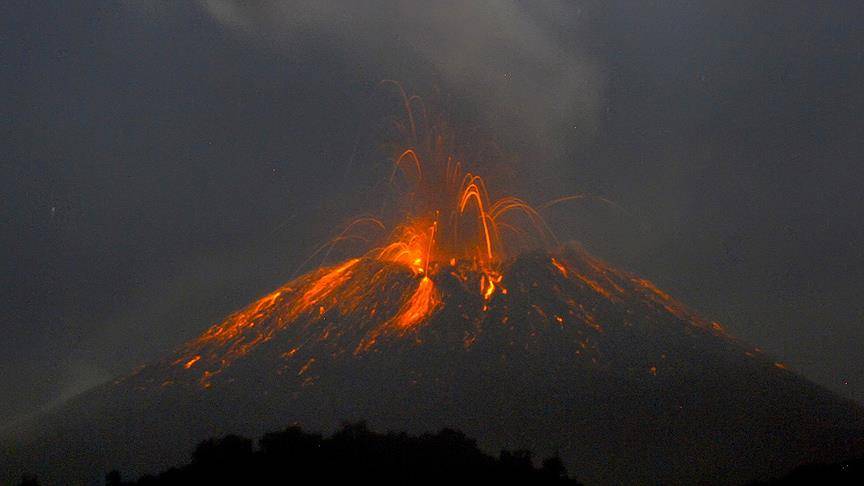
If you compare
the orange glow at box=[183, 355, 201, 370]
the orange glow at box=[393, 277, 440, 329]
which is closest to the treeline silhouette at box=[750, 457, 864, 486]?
the orange glow at box=[393, 277, 440, 329]

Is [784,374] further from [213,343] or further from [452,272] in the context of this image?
[213,343]

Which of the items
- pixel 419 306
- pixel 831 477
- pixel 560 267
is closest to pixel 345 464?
pixel 831 477

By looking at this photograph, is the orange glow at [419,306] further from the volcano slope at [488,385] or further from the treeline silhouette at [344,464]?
the treeline silhouette at [344,464]

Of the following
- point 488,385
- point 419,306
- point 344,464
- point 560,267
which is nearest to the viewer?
point 344,464

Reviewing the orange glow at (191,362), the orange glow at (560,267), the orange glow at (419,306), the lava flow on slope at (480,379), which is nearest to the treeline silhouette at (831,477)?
the lava flow on slope at (480,379)

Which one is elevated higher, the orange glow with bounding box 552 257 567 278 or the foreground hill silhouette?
the orange glow with bounding box 552 257 567 278

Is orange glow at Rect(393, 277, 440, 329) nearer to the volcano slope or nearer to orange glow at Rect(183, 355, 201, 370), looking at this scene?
A: the volcano slope

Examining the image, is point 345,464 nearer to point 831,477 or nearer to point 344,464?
point 344,464
